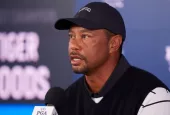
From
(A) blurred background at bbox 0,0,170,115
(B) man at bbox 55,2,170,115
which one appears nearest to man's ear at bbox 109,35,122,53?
(B) man at bbox 55,2,170,115

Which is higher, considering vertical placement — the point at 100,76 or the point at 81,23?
the point at 81,23

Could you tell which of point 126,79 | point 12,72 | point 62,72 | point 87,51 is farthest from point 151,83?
point 12,72

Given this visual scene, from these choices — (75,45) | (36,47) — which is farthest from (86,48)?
(36,47)

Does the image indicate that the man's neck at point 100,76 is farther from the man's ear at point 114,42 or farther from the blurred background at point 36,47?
the blurred background at point 36,47

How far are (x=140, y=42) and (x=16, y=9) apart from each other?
2.08ft

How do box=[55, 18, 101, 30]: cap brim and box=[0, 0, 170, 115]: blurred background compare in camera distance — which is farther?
box=[0, 0, 170, 115]: blurred background

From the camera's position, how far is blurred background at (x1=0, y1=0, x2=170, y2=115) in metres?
1.92

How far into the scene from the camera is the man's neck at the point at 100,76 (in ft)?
4.15

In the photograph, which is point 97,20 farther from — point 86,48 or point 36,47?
point 36,47

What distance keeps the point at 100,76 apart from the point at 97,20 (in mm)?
171

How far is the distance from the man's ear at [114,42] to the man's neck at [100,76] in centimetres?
4

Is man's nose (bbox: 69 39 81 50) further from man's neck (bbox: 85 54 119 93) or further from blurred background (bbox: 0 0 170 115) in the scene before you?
blurred background (bbox: 0 0 170 115)

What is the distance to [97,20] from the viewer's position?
3.99 ft

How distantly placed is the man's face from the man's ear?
0.02m
